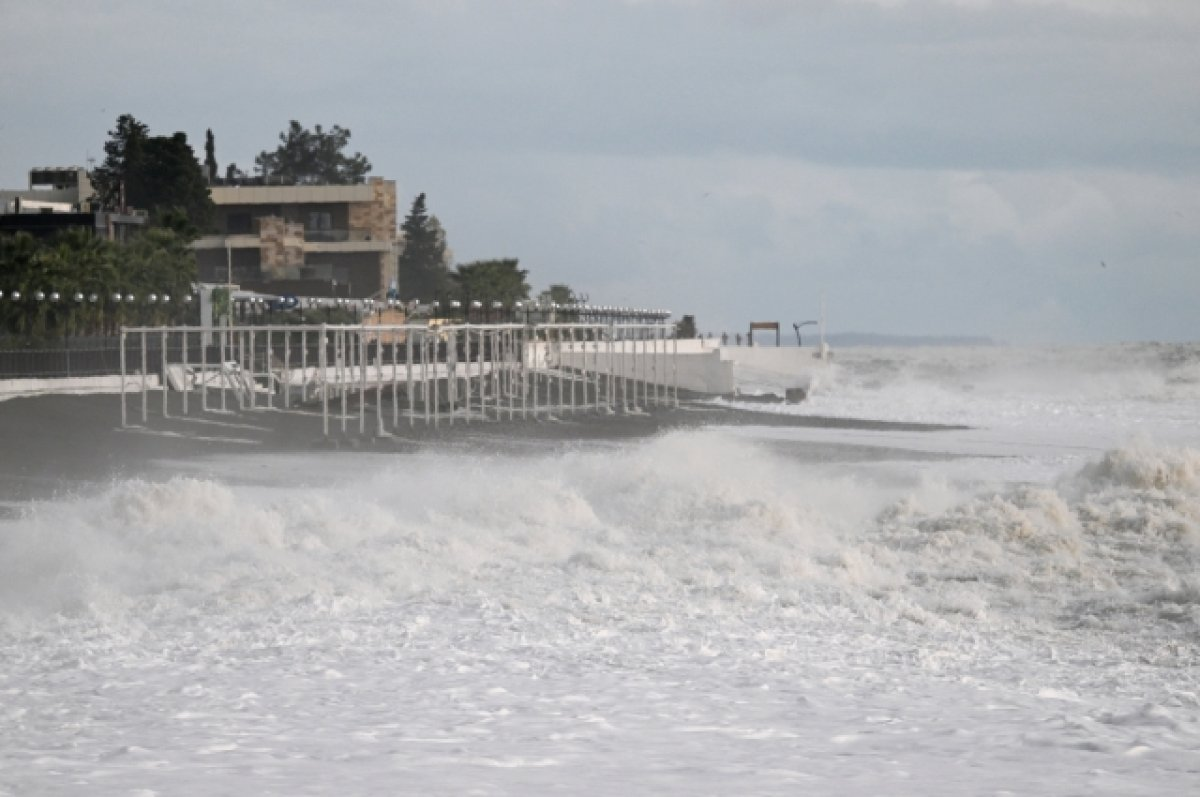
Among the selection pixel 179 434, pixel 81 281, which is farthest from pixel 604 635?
pixel 81 281

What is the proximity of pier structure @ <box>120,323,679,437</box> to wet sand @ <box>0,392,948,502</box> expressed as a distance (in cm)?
31

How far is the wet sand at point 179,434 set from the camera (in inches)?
974

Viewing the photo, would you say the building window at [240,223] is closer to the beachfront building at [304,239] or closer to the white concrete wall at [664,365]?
the beachfront building at [304,239]

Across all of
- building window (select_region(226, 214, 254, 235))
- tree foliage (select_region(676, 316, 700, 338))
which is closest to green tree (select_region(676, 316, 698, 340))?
tree foliage (select_region(676, 316, 700, 338))

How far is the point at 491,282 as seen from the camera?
92812 mm

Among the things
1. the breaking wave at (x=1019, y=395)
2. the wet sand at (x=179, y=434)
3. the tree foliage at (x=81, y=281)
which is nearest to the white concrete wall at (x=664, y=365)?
the breaking wave at (x=1019, y=395)

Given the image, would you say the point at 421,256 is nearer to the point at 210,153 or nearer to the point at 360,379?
the point at 210,153

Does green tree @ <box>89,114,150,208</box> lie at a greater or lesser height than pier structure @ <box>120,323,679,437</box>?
greater

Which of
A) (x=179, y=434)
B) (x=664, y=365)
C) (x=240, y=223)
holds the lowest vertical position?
(x=179, y=434)

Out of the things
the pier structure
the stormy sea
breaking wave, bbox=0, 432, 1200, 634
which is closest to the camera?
the stormy sea

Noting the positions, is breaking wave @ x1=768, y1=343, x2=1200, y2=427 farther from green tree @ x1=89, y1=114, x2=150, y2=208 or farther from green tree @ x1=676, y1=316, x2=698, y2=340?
green tree @ x1=89, y1=114, x2=150, y2=208

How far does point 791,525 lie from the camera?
1873 cm

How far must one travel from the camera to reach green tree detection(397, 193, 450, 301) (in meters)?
113

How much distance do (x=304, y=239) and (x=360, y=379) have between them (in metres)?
44.9
